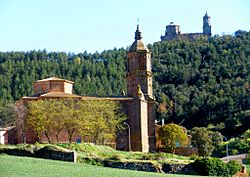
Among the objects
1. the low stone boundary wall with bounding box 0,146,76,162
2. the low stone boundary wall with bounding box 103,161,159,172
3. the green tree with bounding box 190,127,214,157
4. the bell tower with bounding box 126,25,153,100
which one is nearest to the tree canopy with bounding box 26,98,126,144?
the bell tower with bounding box 126,25,153,100

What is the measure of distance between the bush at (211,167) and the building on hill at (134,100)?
17.5 meters

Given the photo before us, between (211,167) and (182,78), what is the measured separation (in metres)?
65.1

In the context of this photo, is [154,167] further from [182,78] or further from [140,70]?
[182,78]

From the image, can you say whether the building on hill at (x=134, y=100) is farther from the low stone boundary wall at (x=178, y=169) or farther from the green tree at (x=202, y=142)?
the low stone boundary wall at (x=178, y=169)

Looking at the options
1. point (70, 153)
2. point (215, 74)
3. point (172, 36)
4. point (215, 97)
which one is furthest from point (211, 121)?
point (172, 36)

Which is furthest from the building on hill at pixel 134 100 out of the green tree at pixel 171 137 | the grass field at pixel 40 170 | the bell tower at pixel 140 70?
the grass field at pixel 40 170

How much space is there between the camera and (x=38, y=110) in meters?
47.0

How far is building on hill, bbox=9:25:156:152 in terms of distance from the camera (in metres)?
50.1

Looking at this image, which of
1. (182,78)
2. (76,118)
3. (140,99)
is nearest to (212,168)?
(76,118)

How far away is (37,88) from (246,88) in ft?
140

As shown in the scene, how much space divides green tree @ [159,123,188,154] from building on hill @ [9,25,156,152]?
2.12 m

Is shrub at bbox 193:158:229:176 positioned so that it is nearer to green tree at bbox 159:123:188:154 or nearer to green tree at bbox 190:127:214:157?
green tree at bbox 159:123:188:154

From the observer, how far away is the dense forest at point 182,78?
85.4 metres

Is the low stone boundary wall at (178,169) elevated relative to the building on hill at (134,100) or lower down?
lower down
